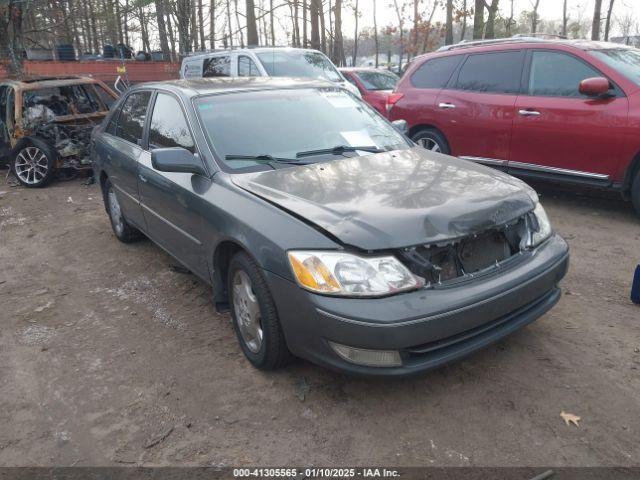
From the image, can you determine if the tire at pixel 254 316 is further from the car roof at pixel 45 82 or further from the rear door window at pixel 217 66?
the rear door window at pixel 217 66

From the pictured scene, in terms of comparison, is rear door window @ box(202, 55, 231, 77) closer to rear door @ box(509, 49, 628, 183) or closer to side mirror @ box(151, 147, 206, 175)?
rear door @ box(509, 49, 628, 183)

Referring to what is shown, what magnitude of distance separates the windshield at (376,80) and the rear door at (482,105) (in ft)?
19.0

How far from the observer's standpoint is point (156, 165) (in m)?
3.37

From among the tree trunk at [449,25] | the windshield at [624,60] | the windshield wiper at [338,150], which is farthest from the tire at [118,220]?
the tree trunk at [449,25]

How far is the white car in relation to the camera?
408 inches

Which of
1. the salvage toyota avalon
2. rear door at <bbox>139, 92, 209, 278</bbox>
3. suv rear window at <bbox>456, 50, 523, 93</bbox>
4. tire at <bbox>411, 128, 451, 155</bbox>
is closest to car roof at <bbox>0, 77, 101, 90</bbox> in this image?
rear door at <bbox>139, 92, 209, 278</bbox>

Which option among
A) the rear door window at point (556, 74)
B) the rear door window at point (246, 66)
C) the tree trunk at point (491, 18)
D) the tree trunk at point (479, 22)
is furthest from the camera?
the tree trunk at point (479, 22)

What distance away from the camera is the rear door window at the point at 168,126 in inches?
150

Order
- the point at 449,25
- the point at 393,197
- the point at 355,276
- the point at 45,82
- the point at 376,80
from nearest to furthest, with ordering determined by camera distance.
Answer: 1. the point at 355,276
2. the point at 393,197
3. the point at 45,82
4. the point at 376,80
5. the point at 449,25

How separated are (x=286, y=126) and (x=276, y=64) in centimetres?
713

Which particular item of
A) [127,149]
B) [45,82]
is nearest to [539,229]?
[127,149]

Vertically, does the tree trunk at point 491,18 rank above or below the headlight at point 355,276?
above

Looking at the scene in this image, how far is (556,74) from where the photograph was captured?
6.00 meters

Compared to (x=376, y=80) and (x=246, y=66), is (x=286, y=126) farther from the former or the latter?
(x=376, y=80)
